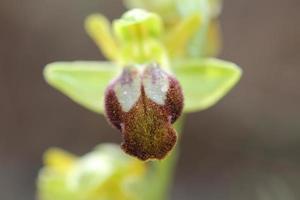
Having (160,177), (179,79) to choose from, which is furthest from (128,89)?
(160,177)

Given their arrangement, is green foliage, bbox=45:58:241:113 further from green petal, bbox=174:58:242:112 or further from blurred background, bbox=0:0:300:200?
blurred background, bbox=0:0:300:200

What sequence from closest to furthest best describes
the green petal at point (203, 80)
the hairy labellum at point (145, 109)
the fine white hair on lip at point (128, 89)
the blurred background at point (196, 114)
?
the hairy labellum at point (145, 109), the fine white hair on lip at point (128, 89), the green petal at point (203, 80), the blurred background at point (196, 114)

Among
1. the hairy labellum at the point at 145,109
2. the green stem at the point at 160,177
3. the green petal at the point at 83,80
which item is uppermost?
the green petal at the point at 83,80

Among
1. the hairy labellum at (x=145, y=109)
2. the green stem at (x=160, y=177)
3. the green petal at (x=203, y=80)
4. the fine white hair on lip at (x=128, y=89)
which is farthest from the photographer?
the green stem at (x=160, y=177)

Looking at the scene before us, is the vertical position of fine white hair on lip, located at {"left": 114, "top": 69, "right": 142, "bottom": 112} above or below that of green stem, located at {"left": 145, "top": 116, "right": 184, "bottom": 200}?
above

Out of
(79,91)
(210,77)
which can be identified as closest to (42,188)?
(79,91)

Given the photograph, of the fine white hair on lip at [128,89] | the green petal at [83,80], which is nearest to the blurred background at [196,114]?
the green petal at [83,80]

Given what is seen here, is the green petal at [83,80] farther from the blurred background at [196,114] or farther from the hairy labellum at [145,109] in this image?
the blurred background at [196,114]

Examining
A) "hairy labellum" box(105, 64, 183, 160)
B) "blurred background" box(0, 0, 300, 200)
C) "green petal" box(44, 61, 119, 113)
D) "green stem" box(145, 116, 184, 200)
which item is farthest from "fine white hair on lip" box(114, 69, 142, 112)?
"blurred background" box(0, 0, 300, 200)

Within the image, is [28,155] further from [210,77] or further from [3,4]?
[210,77]
